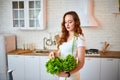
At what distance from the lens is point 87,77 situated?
3.69 m

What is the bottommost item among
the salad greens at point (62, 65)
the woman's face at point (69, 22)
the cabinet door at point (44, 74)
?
the cabinet door at point (44, 74)

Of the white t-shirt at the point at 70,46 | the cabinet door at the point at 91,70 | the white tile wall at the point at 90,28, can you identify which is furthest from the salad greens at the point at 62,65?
the white tile wall at the point at 90,28

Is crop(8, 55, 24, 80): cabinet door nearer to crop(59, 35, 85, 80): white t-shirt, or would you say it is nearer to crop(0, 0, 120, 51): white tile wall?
crop(0, 0, 120, 51): white tile wall

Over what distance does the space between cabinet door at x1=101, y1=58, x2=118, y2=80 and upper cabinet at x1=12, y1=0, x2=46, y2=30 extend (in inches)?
58.9

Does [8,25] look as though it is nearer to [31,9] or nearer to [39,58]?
[31,9]

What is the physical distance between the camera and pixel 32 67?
3.87 m

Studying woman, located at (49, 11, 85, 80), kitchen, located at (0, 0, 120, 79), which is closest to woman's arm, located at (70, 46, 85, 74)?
woman, located at (49, 11, 85, 80)

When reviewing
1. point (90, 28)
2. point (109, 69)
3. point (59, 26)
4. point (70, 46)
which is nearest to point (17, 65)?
point (59, 26)

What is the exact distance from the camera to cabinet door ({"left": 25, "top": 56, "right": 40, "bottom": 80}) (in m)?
3.83

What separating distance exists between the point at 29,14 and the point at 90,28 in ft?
4.52

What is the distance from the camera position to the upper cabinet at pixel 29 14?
4.00 metres

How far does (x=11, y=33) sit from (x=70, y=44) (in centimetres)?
299

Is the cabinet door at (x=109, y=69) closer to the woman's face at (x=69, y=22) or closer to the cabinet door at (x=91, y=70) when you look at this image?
the cabinet door at (x=91, y=70)

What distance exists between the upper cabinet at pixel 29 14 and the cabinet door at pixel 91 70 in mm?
1243
